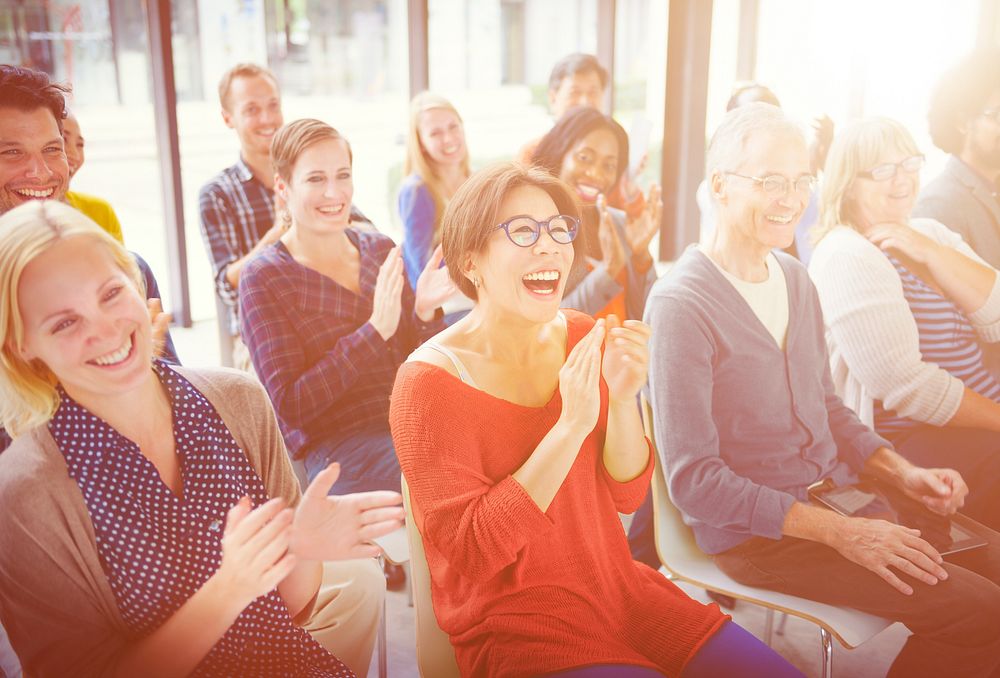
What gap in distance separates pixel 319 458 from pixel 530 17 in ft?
7.87

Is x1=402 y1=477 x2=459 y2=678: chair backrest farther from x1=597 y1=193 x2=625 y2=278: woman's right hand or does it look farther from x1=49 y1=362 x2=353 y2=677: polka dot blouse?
x1=597 y1=193 x2=625 y2=278: woman's right hand

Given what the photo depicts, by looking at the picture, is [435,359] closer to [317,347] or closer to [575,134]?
[317,347]

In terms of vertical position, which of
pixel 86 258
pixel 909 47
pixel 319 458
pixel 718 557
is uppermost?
pixel 909 47

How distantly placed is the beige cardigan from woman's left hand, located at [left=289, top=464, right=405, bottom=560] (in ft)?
0.84

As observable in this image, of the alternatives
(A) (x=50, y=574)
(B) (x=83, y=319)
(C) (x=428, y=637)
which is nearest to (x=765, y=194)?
(C) (x=428, y=637)

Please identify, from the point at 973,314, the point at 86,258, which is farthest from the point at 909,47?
the point at 86,258

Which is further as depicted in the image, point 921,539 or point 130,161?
point 130,161

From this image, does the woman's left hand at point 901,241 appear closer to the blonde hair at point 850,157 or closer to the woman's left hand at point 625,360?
the blonde hair at point 850,157

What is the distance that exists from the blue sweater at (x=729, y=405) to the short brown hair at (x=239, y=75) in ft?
4.77

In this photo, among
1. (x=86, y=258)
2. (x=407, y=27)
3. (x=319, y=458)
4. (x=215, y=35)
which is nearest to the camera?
(x=86, y=258)

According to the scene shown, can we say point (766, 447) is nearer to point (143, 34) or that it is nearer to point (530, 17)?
point (143, 34)

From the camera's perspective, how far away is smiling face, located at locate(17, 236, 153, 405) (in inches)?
41.3

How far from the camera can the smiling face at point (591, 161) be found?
255 cm

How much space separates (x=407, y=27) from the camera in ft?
10.8
